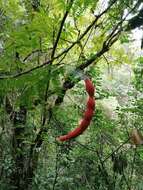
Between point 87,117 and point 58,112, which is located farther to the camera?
point 58,112

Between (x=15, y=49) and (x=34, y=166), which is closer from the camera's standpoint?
A: (x=15, y=49)

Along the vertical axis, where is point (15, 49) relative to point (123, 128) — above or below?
above

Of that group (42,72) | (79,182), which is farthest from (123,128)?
(42,72)

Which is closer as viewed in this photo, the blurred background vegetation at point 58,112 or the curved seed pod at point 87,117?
the curved seed pod at point 87,117

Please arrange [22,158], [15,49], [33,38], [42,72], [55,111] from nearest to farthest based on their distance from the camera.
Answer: [42,72], [33,38], [15,49], [55,111], [22,158]

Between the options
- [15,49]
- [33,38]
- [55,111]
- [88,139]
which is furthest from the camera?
[88,139]

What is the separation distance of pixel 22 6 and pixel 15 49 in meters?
1.58

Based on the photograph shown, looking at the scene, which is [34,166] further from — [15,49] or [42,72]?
[42,72]

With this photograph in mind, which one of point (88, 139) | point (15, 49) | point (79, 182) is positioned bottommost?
point (79, 182)

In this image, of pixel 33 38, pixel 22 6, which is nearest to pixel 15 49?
pixel 33 38

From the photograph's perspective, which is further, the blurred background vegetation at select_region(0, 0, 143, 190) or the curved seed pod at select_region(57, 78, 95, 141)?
the blurred background vegetation at select_region(0, 0, 143, 190)

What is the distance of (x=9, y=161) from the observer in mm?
5223

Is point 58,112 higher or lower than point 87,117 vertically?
higher

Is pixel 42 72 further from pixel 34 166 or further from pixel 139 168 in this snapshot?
pixel 139 168
